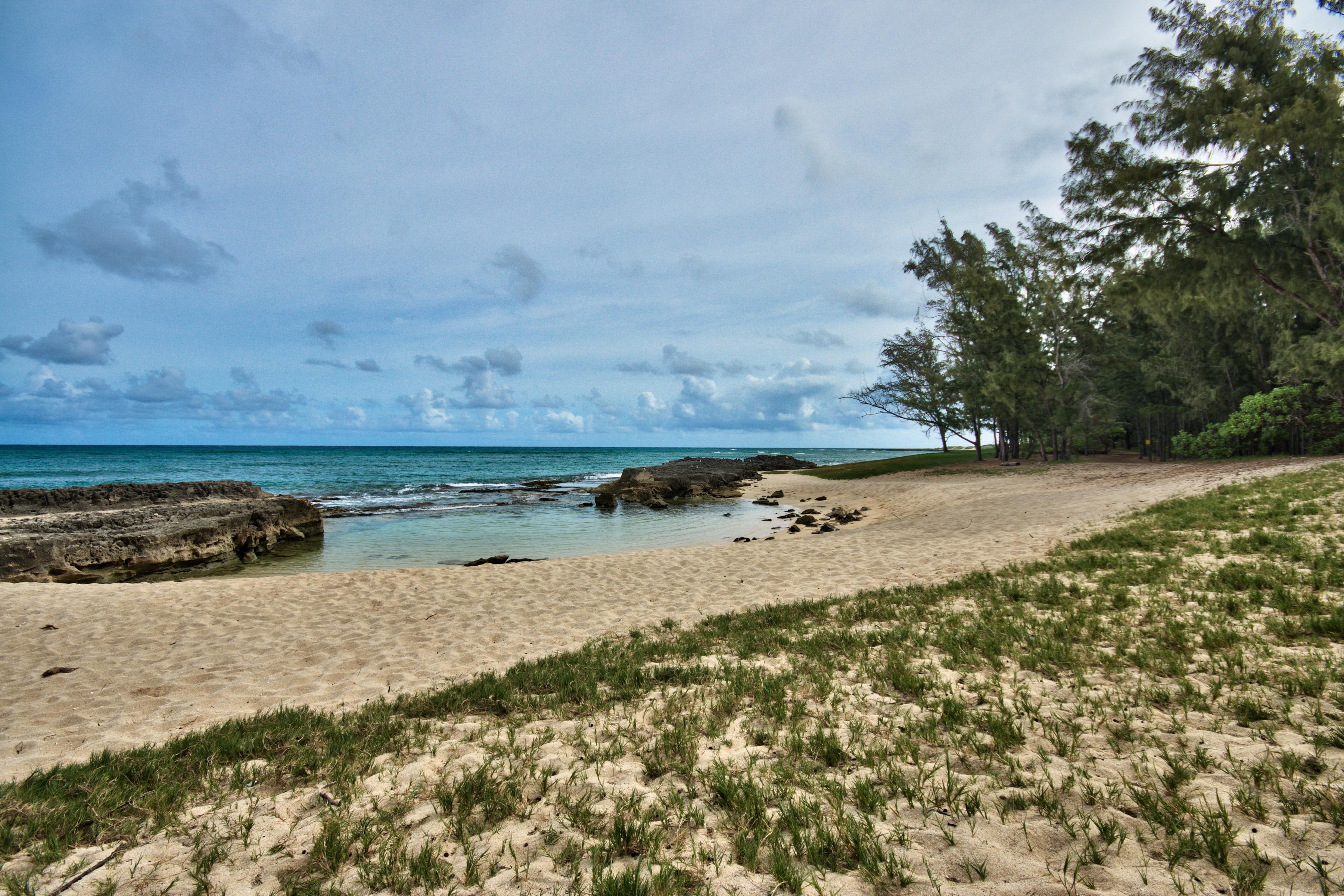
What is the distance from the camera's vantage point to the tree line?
706 inches

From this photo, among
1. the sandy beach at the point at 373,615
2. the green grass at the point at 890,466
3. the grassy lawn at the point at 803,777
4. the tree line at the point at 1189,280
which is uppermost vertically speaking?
the tree line at the point at 1189,280

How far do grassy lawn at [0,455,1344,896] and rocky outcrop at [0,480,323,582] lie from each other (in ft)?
52.8

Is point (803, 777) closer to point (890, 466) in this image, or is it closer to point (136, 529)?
point (136, 529)

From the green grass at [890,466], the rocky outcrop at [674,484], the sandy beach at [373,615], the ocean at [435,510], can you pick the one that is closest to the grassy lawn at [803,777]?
the sandy beach at [373,615]

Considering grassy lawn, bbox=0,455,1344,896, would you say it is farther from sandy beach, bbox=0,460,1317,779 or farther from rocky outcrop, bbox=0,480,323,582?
rocky outcrop, bbox=0,480,323,582

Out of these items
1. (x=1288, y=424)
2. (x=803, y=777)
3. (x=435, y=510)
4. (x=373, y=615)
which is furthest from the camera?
(x=435, y=510)

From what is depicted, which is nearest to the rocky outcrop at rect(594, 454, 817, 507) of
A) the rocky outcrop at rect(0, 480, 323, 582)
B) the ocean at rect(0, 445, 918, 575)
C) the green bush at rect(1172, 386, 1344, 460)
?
the ocean at rect(0, 445, 918, 575)

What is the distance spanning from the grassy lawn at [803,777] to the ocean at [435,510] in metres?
13.5

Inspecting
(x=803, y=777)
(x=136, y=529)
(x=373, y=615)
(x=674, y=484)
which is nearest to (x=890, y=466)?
(x=674, y=484)

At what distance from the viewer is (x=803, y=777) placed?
3.75 meters

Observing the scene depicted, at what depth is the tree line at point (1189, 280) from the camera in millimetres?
17922

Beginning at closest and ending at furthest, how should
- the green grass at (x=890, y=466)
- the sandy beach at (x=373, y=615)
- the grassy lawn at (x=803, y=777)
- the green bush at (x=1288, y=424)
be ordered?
the grassy lawn at (x=803, y=777) < the sandy beach at (x=373, y=615) < the green bush at (x=1288, y=424) < the green grass at (x=890, y=466)

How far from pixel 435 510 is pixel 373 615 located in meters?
23.0

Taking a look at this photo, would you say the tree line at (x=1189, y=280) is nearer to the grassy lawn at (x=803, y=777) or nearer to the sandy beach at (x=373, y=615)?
the sandy beach at (x=373, y=615)
